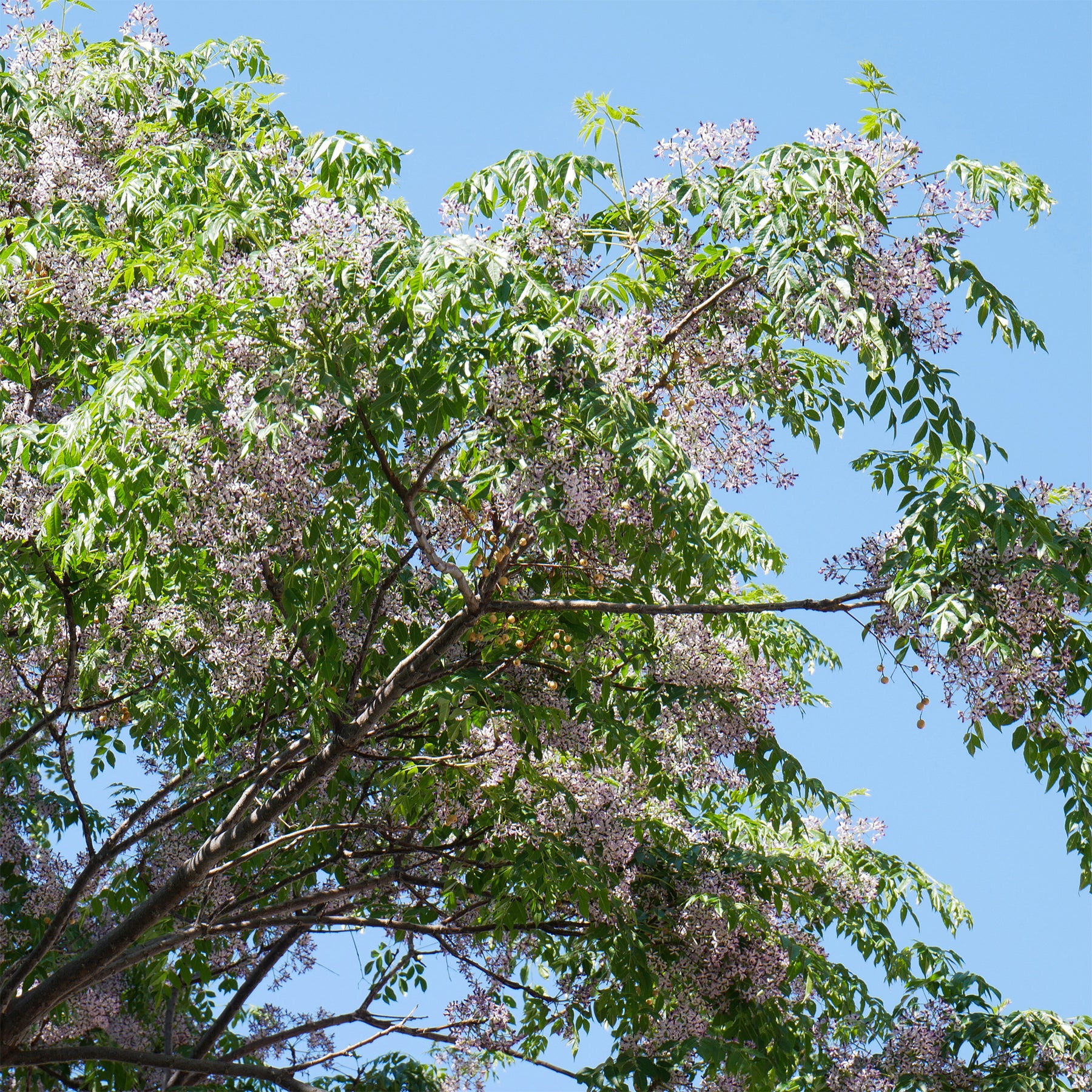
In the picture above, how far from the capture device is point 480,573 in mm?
5711

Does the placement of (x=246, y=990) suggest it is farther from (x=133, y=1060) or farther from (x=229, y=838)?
(x=229, y=838)

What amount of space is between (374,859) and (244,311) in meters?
3.51

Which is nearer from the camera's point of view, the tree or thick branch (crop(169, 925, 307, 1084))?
the tree

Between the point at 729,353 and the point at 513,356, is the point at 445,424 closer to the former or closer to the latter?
the point at 513,356

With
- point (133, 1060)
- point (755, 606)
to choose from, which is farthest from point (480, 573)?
point (133, 1060)

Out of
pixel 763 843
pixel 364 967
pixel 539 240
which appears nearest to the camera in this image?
pixel 539 240

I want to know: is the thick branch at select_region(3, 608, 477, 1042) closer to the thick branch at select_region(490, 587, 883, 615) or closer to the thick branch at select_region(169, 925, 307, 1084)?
the thick branch at select_region(490, 587, 883, 615)

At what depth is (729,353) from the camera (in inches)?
204

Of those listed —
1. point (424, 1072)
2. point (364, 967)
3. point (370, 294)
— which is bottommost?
point (424, 1072)

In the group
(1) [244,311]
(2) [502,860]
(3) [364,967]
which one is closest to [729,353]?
(1) [244,311]

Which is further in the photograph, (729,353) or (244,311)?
(729,353)

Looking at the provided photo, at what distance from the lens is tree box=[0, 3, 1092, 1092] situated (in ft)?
15.3

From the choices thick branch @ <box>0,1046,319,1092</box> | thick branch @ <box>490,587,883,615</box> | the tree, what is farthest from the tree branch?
thick branch @ <box>0,1046,319,1092</box>

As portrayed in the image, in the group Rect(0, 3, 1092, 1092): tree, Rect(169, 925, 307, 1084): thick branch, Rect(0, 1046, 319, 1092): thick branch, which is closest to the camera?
Rect(0, 3, 1092, 1092): tree
